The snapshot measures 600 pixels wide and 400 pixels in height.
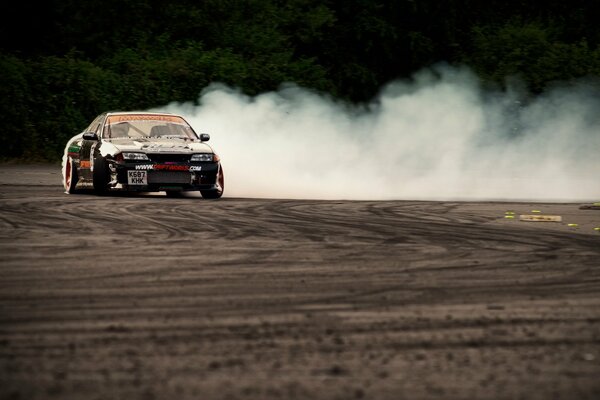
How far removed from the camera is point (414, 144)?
31.8 m

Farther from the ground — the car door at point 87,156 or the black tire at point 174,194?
the car door at point 87,156

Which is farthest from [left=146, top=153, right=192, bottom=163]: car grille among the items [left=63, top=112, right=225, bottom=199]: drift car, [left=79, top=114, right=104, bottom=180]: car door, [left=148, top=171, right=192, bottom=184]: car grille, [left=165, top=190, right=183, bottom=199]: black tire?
[left=165, top=190, right=183, bottom=199]: black tire

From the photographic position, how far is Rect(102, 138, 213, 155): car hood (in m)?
20.1

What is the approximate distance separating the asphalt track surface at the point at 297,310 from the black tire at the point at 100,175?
4719 mm

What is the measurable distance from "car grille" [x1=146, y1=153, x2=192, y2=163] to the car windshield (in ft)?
3.87

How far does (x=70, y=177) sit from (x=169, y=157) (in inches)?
80.9

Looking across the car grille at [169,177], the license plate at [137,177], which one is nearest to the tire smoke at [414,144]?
the car grille at [169,177]

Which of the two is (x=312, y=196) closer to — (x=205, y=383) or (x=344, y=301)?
(x=344, y=301)

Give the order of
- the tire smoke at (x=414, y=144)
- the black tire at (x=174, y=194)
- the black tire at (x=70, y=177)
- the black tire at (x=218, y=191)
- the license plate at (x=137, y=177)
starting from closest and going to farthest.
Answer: the license plate at (x=137, y=177), the black tire at (x=218, y=191), the black tire at (x=70, y=177), the black tire at (x=174, y=194), the tire smoke at (x=414, y=144)

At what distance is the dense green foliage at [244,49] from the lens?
3394 cm

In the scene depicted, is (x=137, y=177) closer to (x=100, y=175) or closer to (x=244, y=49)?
(x=100, y=175)

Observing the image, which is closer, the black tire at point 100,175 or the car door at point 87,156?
the black tire at point 100,175

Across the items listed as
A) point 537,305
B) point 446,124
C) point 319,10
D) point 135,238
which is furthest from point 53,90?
point 537,305

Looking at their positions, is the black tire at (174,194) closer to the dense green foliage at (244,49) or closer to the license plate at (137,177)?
the license plate at (137,177)
